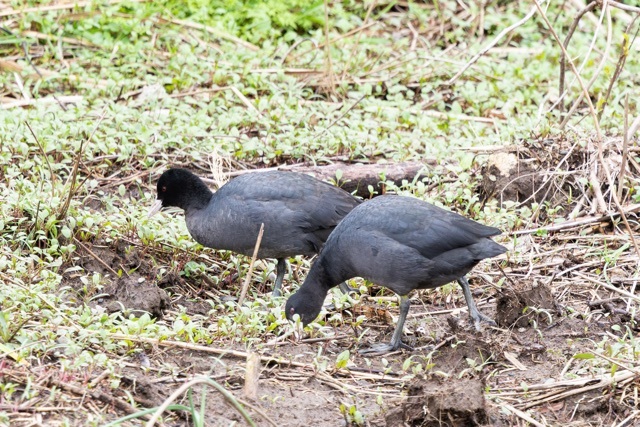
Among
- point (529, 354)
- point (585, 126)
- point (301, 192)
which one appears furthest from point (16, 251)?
point (585, 126)

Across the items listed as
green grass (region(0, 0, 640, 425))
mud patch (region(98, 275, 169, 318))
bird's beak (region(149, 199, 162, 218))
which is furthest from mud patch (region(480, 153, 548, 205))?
mud patch (region(98, 275, 169, 318))

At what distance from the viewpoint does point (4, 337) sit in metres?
4.92

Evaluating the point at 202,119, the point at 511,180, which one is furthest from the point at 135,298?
the point at 511,180

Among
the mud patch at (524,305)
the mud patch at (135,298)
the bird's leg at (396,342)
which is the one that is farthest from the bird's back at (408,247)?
the mud patch at (135,298)

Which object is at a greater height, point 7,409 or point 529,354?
point 7,409

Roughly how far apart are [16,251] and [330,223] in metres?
2.20

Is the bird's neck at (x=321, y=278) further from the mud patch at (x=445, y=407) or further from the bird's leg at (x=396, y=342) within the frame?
the mud patch at (x=445, y=407)

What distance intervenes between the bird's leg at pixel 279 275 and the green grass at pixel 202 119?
0.15 m

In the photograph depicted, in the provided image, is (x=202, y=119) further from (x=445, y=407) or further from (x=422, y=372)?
(x=445, y=407)

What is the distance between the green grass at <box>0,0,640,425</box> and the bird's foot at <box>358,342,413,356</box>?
1.92ft

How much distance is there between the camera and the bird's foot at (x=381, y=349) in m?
5.86

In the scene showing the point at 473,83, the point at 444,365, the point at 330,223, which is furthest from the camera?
the point at 473,83

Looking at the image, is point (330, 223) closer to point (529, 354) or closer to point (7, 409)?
point (529, 354)

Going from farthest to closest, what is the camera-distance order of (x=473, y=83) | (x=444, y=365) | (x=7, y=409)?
1. (x=473, y=83)
2. (x=444, y=365)
3. (x=7, y=409)
